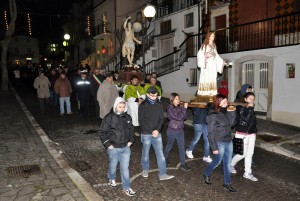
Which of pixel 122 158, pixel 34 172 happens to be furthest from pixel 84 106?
pixel 122 158

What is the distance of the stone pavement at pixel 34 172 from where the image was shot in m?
5.39

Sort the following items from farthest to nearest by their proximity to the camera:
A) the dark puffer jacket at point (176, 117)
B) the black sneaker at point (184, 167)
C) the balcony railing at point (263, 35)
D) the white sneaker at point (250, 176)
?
the balcony railing at point (263, 35)
the black sneaker at point (184, 167)
the dark puffer jacket at point (176, 117)
the white sneaker at point (250, 176)

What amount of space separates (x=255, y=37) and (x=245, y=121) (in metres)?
9.12

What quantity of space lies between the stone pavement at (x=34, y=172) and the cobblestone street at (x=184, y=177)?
0.36 metres

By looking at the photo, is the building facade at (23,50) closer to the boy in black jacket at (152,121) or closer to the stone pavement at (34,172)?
the stone pavement at (34,172)

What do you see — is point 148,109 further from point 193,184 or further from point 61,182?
point 61,182

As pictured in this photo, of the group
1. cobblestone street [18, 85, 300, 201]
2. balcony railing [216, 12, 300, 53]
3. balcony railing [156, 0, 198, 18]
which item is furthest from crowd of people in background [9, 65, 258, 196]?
balcony railing [156, 0, 198, 18]

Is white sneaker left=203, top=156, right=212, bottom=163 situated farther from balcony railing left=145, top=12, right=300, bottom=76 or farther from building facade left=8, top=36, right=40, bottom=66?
building facade left=8, top=36, right=40, bottom=66

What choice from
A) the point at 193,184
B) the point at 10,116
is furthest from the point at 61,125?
the point at 193,184

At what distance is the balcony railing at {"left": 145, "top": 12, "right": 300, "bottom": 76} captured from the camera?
12.5 meters

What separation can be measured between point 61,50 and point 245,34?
52.3 meters

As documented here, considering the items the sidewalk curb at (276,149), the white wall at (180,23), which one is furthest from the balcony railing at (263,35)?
the sidewalk curb at (276,149)

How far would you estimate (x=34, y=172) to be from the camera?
6480mm

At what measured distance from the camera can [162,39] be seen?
75.3 ft
